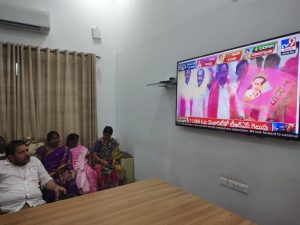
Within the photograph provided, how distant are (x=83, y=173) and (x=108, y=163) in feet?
1.31

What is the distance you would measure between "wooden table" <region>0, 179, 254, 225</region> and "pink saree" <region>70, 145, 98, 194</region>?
1.44 m

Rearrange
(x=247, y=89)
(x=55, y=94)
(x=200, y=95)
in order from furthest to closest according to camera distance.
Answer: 1. (x=55, y=94)
2. (x=200, y=95)
3. (x=247, y=89)

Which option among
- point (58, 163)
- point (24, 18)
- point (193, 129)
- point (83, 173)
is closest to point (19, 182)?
point (58, 163)

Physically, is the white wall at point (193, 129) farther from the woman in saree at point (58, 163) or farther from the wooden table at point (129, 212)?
the woman in saree at point (58, 163)

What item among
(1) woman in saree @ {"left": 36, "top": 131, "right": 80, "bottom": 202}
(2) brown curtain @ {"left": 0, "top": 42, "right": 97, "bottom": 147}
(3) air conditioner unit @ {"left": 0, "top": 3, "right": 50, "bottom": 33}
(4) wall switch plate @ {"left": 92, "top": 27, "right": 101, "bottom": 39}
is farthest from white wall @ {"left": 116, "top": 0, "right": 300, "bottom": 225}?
(3) air conditioner unit @ {"left": 0, "top": 3, "right": 50, "bottom": 33}

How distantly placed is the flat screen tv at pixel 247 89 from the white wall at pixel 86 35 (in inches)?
78.0

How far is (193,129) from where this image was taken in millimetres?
2658

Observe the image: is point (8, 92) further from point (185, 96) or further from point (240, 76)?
point (240, 76)

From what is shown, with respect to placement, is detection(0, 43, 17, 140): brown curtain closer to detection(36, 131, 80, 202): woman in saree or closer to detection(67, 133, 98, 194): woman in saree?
detection(36, 131, 80, 202): woman in saree

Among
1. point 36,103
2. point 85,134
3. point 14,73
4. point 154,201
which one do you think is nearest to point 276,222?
point 154,201

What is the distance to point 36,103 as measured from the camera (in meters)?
3.52

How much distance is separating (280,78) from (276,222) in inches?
45.6

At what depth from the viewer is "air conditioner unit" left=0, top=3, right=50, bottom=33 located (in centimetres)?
330

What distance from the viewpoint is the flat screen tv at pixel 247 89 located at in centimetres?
171
